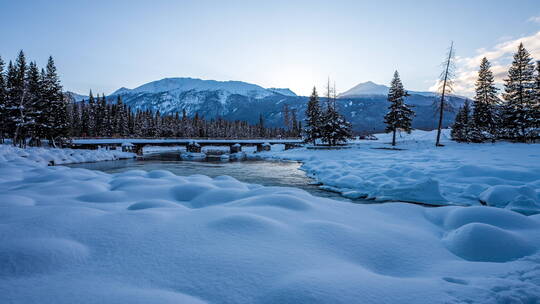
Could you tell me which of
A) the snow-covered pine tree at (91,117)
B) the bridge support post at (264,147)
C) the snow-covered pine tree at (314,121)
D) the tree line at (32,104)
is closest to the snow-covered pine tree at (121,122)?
the snow-covered pine tree at (91,117)

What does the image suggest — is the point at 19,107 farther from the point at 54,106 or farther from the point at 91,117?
the point at 91,117

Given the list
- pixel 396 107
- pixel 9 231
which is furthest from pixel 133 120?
pixel 9 231

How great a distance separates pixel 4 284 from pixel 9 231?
131 cm

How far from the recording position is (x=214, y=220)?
3676mm

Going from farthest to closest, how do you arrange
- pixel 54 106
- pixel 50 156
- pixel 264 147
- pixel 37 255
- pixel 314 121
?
1. pixel 264 147
2. pixel 314 121
3. pixel 54 106
4. pixel 50 156
5. pixel 37 255

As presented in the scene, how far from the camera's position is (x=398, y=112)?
36375 millimetres

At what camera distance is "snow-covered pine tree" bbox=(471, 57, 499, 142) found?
104 ft

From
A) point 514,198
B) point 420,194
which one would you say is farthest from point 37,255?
point 514,198

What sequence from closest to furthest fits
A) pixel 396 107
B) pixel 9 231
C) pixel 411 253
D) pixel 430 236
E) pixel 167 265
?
pixel 167 265 < pixel 9 231 < pixel 411 253 < pixel 430 236 < pixel 396 107

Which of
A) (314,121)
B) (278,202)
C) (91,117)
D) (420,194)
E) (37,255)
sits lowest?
(420,194)

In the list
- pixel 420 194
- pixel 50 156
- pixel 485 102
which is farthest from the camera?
pixel 485 102

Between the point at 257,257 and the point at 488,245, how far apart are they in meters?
3.12

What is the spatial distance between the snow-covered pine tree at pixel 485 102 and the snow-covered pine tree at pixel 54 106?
Answer: 55671 mm

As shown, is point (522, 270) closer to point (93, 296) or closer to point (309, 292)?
point (309, 292)
